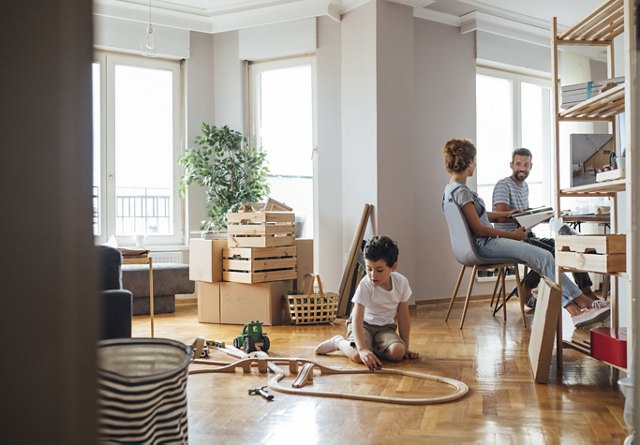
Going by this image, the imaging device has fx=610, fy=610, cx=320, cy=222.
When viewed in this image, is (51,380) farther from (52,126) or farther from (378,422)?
(378,422)

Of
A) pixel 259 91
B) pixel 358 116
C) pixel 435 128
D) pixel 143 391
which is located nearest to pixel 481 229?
pixel 358 116

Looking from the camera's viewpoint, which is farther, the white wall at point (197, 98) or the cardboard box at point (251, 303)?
the white wall at point (197, 98)

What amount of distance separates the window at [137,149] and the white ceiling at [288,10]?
1.39 ft

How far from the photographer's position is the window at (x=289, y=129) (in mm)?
5434

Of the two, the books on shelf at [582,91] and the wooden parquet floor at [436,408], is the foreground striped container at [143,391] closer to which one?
the wooden parquet floor at [436,408]

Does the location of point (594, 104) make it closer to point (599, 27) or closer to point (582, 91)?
point (582, 91)

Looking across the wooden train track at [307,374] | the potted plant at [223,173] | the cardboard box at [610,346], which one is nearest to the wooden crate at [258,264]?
the potted plant at [223,173]

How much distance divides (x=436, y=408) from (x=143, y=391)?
1.37 metres

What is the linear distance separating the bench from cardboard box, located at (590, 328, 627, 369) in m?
3.38

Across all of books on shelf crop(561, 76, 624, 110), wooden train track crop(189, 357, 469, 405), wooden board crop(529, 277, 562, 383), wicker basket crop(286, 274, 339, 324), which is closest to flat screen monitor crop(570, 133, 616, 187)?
books on shelf crop(561, 76, 624, 110)

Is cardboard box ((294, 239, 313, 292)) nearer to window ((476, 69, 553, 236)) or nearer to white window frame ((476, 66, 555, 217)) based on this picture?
window ((476, 69, 553, 236))

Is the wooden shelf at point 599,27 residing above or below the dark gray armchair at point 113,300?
above

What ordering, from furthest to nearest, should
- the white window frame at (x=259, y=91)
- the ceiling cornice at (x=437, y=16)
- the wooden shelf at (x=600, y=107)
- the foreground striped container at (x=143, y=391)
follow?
the white window frame at (x=259, y=91)
the ceiling cornice at (x=437, y=16)
the wooden shelf at (x=600, y=107)
the foreground striped container at (x=143, y=391)

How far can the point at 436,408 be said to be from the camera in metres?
2.17
